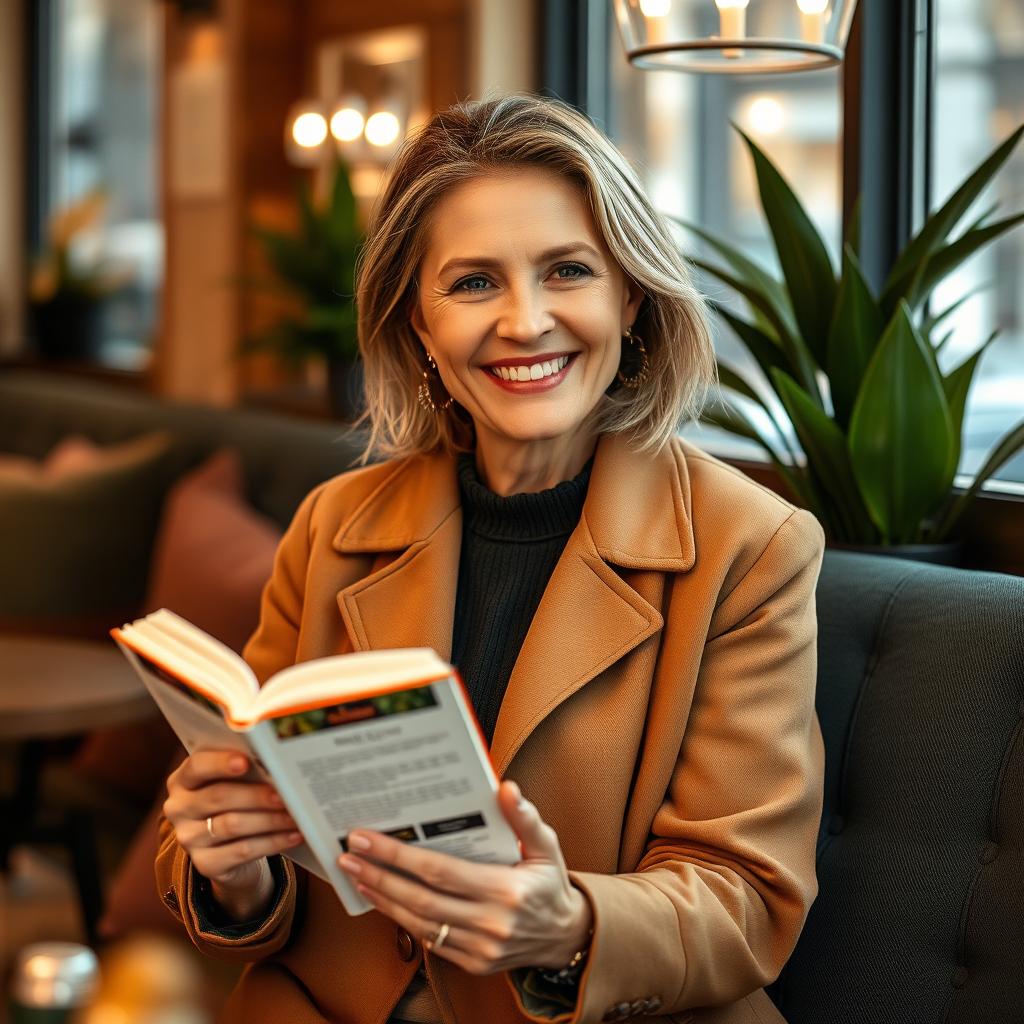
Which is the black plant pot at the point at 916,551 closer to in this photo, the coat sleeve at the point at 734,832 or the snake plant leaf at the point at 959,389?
the snake plant leaf at the point at 959,389

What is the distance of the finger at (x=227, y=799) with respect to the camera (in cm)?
124

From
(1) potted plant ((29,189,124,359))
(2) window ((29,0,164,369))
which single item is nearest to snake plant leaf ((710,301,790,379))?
(2) window ((29,0,164,369))

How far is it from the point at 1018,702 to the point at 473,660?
0.57 meters

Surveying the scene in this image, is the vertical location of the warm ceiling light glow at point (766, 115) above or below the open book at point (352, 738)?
above

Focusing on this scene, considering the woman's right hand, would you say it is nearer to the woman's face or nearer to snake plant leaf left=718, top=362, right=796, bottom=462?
the woman's face

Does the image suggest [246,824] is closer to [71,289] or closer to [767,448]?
[767,448]

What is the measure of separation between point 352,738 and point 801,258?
45.4 inches

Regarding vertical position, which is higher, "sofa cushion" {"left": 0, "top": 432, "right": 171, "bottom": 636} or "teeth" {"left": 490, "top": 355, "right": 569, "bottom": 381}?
"teeth" {"left": 490, "top": 355, "right": 569, "bottom": 381}

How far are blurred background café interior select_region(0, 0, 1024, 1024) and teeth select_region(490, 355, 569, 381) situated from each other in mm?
402

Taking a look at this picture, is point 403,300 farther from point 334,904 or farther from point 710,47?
point 334,904

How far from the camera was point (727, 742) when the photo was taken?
1.38 metres

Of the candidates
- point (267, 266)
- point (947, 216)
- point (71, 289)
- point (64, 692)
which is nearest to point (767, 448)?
point (947, 216)

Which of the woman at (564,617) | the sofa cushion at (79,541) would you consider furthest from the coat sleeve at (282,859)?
the sofa cushion at (79,541)

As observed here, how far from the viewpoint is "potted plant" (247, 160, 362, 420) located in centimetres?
345
